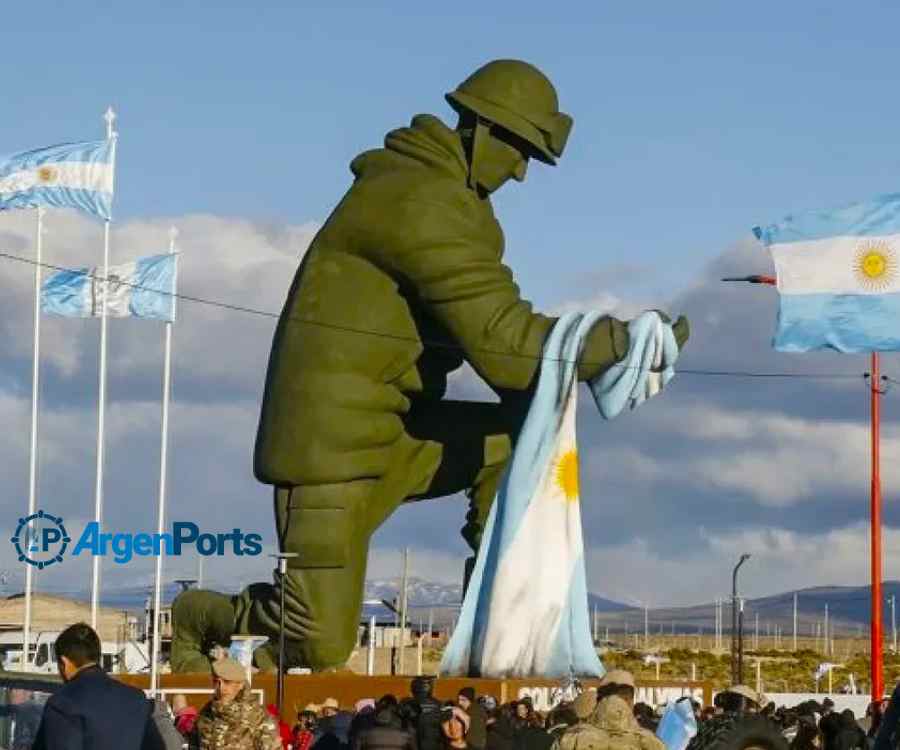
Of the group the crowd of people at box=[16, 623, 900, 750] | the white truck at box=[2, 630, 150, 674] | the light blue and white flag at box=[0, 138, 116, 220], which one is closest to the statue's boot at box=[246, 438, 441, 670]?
the light blue and white flag at box=[0, 138, 116, 220]

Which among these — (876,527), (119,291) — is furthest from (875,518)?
(119,291)

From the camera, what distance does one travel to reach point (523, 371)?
34.8m

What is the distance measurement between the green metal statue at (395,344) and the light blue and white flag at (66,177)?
4.65 m

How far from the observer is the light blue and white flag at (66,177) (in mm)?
38531

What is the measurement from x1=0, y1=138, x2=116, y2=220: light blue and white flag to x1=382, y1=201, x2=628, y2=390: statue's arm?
6280 mm

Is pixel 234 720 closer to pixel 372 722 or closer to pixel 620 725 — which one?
pixel 372 722

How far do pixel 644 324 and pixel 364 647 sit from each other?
24356 mm

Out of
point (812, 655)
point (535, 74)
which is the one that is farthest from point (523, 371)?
point (812, 655)

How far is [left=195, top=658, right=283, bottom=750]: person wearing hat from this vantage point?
13492mm

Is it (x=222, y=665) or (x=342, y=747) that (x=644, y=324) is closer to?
(x=342, y=747)

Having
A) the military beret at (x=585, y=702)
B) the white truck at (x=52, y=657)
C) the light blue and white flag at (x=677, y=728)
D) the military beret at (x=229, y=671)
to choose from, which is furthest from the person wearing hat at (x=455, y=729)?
the white truck at (x=52, y=657)

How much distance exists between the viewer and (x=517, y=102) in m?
35.4

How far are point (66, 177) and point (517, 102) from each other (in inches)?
295

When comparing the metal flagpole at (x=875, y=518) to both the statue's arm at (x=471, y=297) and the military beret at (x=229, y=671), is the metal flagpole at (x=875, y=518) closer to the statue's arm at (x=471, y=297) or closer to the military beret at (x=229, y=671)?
the statue's arm at (x=471, y=297)
